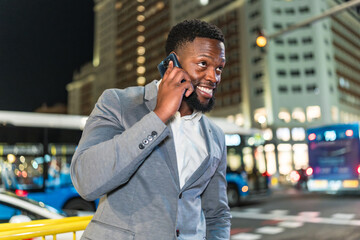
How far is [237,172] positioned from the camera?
12758 millimetres

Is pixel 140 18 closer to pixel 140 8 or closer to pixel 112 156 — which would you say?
pixel 140 8

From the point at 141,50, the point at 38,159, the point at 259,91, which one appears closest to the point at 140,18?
the point at 141,50

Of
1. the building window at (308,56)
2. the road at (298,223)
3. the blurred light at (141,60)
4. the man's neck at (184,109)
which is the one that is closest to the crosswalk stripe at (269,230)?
the road at (298,223)

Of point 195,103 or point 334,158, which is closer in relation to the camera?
point 195,103

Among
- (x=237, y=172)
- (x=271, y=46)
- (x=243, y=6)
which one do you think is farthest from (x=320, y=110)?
(x=237, y=172)

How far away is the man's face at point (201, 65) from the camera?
1504 millimetres

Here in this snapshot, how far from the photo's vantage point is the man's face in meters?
1.50

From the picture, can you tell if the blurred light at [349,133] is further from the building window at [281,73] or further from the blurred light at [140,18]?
the blurred light at [140,18]

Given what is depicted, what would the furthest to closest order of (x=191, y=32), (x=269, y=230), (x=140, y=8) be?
(x=140, y=8)
(x=269, y=230)
(x=191, y=32)

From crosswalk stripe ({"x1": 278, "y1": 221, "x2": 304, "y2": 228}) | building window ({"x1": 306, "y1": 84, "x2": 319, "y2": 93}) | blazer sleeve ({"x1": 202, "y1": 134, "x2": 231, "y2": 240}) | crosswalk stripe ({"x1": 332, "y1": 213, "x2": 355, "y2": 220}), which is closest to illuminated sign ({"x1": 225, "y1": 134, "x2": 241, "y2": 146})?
crosswalk stripe ({"x1": 332, "y1": 213, "x2": 355, "y2": 220})

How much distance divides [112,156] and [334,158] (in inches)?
612

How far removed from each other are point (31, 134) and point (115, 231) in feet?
31.4

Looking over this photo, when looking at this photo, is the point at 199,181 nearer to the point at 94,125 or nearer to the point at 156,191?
the point at 156,191

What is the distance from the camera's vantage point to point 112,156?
1.12 meters
